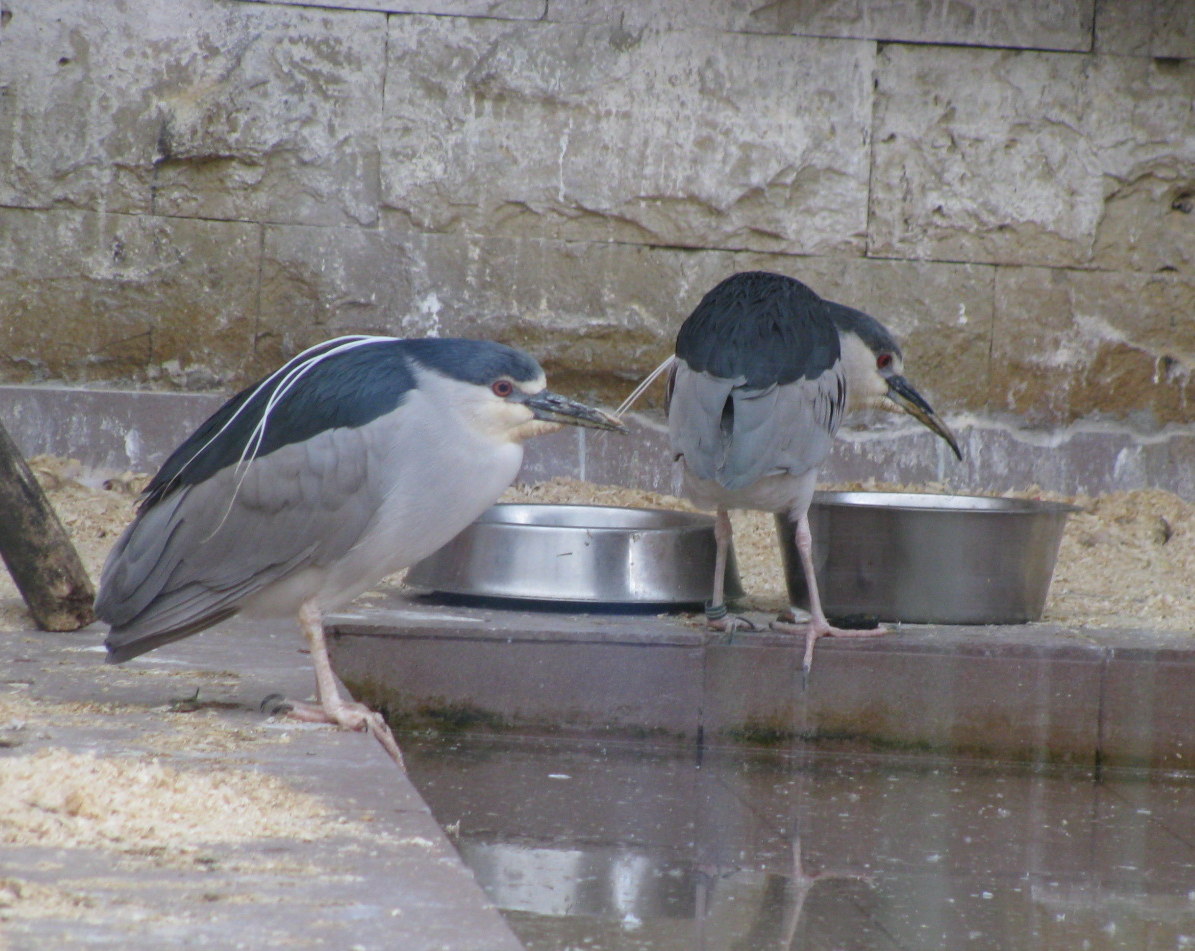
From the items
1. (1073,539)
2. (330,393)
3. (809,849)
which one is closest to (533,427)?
(330,393)

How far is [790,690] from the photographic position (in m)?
4.17

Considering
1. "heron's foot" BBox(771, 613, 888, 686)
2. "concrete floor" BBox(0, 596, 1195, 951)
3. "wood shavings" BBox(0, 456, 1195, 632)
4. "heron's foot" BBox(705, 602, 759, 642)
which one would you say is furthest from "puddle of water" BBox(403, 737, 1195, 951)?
"wood shavings" BBox(0, 456, 1195, 632)

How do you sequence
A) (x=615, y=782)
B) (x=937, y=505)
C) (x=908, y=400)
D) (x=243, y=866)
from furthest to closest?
(x=908, y=400)
(x=937, y=505)
(x=615, y=782)
(x=243, y=866)

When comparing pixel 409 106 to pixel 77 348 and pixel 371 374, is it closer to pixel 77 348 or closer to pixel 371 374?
pixel 77 348

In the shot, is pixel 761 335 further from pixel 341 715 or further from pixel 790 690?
pixel 341 715

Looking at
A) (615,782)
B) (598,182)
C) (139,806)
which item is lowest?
(615,782)

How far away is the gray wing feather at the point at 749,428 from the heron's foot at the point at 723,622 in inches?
17.7

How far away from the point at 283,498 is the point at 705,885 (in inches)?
45.5

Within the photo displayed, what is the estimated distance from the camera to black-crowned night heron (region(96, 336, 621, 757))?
2914mm

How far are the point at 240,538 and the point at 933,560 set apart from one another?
7.60ft

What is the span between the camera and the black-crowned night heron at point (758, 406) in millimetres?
4109

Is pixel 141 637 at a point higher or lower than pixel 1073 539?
higher

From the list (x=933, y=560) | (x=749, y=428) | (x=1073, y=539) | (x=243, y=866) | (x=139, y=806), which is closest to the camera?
(x=243, y=866)

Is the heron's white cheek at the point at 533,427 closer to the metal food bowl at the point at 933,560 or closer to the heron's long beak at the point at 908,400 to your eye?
the metal food bowl at the point at 933,560
